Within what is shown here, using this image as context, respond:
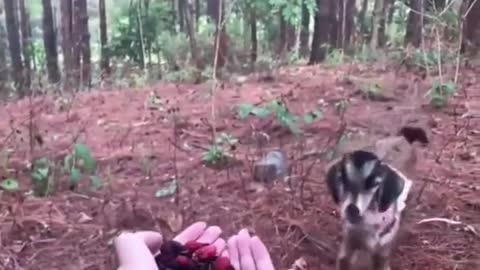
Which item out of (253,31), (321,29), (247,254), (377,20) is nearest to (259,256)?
(247,254)

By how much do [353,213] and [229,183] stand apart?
3.21 ft

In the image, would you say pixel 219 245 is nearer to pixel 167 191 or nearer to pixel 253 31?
pixel 167 191

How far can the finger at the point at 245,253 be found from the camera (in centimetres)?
142

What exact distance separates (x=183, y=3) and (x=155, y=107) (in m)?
5.31

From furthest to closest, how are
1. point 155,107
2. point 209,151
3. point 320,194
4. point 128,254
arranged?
1. point 155,107
2. point 209,151
3. point 320,194
4. point 128,254

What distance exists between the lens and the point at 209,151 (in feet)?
→ 8.79

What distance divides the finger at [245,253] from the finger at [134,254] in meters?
0.20

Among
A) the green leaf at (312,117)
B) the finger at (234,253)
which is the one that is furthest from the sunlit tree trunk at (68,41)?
the finger at (234,253)

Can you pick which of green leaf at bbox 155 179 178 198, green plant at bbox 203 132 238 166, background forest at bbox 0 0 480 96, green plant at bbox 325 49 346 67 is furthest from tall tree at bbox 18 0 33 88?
green leaf at bbox 155 179 178 198

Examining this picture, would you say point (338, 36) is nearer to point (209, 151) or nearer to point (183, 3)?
point (183, 3)

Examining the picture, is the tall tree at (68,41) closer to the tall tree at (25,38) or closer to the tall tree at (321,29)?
the tall tree at (25,38)

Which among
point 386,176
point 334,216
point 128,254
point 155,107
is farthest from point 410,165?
point 155,107

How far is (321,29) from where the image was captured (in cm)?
725

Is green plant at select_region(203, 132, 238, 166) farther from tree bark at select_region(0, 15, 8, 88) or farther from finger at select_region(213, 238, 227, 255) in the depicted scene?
tree bark at select_region(0, 15, 8, 88)
